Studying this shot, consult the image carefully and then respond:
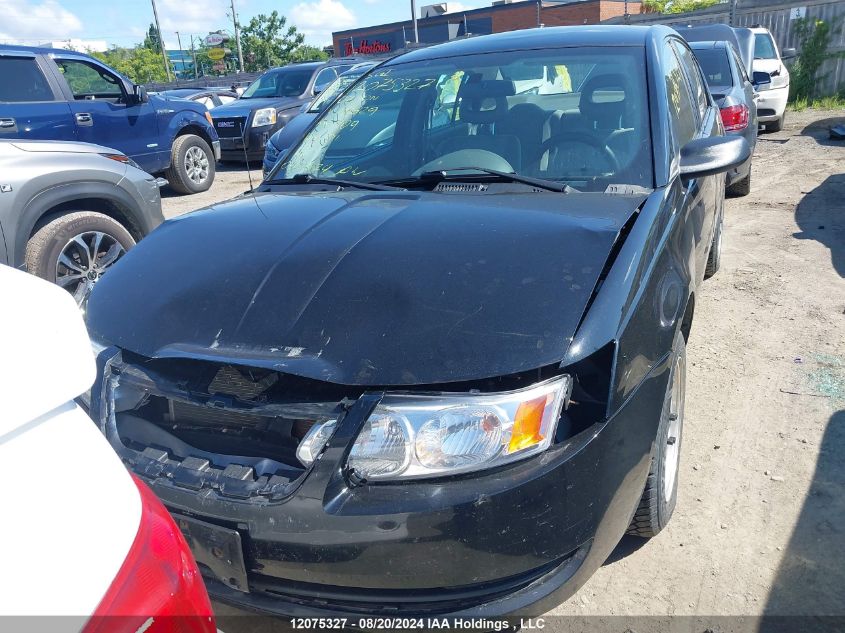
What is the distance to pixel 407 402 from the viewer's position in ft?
5.70

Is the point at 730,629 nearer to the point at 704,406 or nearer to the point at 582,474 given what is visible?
the point at 582,474

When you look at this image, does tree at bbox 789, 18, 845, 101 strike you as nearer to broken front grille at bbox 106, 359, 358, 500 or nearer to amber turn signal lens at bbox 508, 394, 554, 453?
amber turn signal lens at bbox 508, 394, 554, 453

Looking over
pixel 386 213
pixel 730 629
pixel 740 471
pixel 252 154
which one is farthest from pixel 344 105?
pixel 252 154

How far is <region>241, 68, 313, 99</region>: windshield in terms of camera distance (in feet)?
41.6

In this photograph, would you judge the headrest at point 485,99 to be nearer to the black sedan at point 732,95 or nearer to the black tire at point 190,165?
the black sedan at point 732,95

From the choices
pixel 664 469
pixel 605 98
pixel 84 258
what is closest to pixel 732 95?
pixel 605 98

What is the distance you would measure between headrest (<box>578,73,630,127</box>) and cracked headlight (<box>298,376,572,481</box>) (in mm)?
1606

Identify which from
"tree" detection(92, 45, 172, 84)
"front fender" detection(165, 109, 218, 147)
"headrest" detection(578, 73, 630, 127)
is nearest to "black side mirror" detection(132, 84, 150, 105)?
"front fender" detection(165, 109, 218, 147)

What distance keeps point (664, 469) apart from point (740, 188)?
5.98 metres

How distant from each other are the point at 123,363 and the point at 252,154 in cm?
1026

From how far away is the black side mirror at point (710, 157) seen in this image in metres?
2.69

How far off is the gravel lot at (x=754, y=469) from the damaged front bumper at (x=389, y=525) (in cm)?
29

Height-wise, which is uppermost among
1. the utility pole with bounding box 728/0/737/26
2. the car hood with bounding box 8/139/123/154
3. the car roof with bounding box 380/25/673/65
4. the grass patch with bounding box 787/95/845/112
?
the utility pole with bounding box 728/0/737/26

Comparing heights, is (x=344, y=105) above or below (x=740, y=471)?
above
